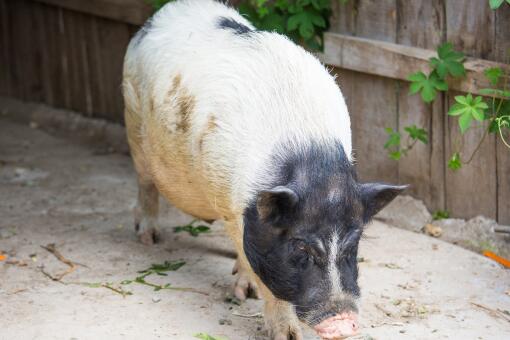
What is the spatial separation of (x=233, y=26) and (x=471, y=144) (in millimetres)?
1636

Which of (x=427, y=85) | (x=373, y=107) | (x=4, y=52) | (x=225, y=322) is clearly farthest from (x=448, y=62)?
(x=4, y=52)

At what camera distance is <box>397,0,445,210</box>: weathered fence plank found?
567 cm

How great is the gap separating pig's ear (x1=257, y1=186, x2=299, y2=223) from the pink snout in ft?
1.61

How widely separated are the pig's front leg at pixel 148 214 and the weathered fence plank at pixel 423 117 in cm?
161

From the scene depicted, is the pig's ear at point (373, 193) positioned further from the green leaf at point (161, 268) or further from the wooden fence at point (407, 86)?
the green leaf at point (161, 268)

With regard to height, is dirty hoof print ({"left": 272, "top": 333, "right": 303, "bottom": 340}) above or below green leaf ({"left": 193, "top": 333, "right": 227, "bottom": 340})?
below

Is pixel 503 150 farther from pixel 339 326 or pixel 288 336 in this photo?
pixel 339 326

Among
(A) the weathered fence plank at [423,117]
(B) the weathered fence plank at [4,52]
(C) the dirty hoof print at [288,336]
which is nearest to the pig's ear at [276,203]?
(C) the dirty hoof print at [288,336]

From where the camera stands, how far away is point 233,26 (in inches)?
200

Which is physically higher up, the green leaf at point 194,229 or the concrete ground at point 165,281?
the green leaf at point 194,229

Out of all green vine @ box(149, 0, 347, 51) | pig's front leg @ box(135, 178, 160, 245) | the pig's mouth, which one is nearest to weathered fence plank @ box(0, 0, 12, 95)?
green vine @ box(149, 0, 347, 51)

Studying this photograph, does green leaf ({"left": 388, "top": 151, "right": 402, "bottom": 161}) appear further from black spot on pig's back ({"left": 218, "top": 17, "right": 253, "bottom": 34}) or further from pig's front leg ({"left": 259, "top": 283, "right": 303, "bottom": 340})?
pig's front leg ({"left": 259, "top": 283, "right": 303, "bottom": 340})

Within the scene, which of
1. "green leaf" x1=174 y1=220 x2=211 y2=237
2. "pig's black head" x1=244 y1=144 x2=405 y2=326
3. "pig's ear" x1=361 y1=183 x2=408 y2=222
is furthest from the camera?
"green leaf" x1=174 y1=220 x2=211 y2=237

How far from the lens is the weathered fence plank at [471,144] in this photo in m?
5.39
